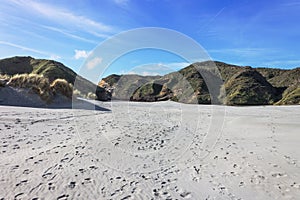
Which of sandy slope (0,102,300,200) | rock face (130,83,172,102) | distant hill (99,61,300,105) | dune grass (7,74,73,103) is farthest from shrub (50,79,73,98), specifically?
rock face (130,83,172,102)

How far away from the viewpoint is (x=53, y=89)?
14.5m

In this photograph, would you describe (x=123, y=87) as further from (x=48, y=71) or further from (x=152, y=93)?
(x=48, y=71)

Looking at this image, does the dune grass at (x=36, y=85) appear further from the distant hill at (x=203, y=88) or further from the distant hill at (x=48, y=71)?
the distant hill at (x=203, y=88)

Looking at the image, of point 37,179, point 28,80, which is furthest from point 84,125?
point 28,80

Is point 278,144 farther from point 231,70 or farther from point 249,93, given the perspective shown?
point 231,70

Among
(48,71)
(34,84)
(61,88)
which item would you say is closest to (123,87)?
(48,71)

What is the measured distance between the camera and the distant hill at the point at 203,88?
22.6m

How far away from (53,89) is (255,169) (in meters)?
12.9

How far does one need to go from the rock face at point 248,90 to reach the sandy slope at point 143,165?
1634cm

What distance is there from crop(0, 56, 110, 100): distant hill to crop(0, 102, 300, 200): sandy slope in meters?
15.0

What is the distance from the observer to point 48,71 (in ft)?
83.9

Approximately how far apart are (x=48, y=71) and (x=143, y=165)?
24.0 meters

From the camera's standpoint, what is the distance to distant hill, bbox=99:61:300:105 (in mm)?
22594

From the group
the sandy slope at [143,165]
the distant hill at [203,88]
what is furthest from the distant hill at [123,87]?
the sandy slope at [143,165]
